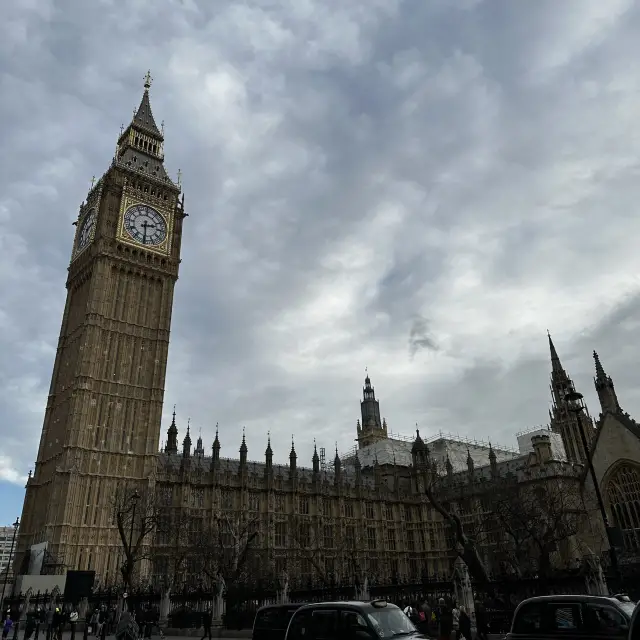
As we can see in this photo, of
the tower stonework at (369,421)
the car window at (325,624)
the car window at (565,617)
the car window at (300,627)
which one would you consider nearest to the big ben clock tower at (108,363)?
the car window at (300,627)

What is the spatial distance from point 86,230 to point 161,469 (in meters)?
32.4

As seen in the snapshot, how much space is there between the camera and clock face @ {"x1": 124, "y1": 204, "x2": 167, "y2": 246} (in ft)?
217

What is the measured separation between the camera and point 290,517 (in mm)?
63781

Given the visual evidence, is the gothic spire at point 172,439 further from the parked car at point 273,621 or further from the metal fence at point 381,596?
the parked car at point 273,621

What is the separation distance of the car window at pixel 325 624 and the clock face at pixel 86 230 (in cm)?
6383

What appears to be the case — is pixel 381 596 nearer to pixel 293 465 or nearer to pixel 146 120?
pixel 293 465

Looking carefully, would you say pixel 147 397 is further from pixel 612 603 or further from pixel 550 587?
pixel 612 603

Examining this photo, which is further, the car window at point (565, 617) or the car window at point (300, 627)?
the car window at point (300, 627)

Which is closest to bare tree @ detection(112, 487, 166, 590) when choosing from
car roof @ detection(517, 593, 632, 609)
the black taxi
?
the black taxi

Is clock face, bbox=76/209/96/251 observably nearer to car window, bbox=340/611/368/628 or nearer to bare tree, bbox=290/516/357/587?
bare tree, bbox=290/516/357/587

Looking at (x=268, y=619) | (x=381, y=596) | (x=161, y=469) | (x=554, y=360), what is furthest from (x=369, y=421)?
(x=268, y=619)

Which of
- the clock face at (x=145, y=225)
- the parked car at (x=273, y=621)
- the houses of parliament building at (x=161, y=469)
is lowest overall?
the parked car at (x=273, y=621)

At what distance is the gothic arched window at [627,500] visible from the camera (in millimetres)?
46094

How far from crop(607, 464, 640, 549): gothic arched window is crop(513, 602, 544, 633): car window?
4304cm
